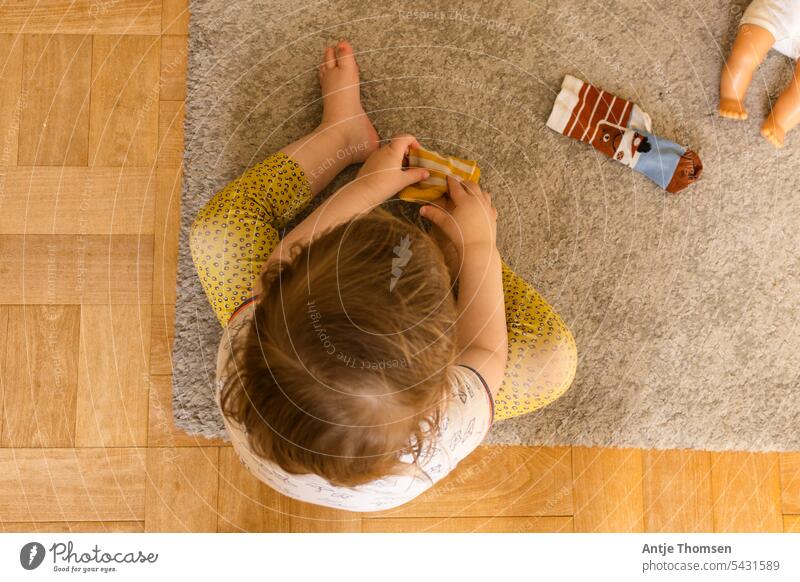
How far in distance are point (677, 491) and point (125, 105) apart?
1.88 ft

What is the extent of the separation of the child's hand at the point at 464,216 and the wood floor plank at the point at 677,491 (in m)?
0.24

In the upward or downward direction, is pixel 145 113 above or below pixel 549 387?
above

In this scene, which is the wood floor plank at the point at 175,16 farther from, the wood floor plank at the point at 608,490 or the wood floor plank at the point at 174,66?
the wood floor plank at the point at 608,490

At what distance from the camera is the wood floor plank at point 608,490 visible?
20.7 inches

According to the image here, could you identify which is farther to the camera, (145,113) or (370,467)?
(145,113)

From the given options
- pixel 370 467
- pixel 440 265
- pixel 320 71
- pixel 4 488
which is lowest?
pixel 4 488

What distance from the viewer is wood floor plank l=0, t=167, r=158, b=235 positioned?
1.75 feet

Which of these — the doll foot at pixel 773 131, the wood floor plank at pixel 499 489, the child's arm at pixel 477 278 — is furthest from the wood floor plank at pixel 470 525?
the doll foot at pixel 773 131

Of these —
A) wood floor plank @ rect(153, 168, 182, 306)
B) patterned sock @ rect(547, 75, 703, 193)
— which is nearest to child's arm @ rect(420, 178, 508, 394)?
patterned sock @ rect(547, 75, 703, 193)

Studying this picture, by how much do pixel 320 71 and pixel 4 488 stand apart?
437mm

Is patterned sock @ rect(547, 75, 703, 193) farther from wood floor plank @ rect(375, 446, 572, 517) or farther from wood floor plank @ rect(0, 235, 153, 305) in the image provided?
wood floor plank @ rect(0, 235, 153, 305)

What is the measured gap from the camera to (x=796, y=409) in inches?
21.3

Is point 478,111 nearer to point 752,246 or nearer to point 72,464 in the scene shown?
point 752,246
